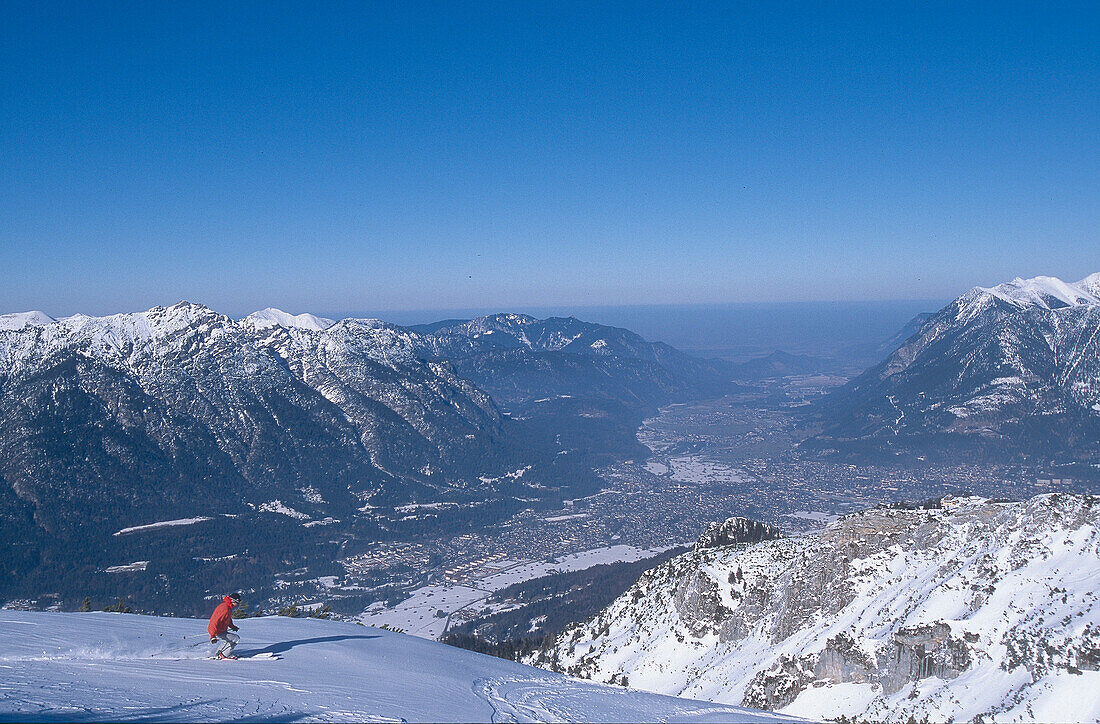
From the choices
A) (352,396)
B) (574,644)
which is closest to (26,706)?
(574,644)

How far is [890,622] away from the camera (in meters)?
36.2

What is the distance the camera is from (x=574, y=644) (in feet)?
184

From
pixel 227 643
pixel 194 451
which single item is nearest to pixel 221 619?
pixel 227 643

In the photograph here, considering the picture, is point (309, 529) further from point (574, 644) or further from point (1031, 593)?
point (1031, 593)

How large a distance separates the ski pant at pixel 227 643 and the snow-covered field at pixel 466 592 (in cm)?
7131

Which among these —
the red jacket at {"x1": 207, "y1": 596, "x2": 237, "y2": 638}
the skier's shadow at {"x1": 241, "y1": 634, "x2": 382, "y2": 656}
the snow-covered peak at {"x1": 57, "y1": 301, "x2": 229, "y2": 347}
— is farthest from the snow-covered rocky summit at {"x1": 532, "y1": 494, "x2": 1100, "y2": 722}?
the snow-covered peak at {"x1": 57, "y1": 301, "x2": 229, "y2": 347}

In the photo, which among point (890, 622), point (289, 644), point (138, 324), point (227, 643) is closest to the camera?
point (227, 643)

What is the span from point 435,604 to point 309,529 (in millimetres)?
55394

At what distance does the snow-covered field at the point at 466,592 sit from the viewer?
91000 mm

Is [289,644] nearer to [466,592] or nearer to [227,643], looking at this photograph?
[227,643]

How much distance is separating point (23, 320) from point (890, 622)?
8303 inches

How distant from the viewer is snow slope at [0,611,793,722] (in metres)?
11.2

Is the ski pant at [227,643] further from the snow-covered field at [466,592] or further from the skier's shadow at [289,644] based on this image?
the snow-covered field at [466,592]

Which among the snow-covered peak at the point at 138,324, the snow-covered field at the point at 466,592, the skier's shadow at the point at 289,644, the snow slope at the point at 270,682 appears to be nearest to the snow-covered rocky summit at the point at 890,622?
the snow slope at the point at 270,682
